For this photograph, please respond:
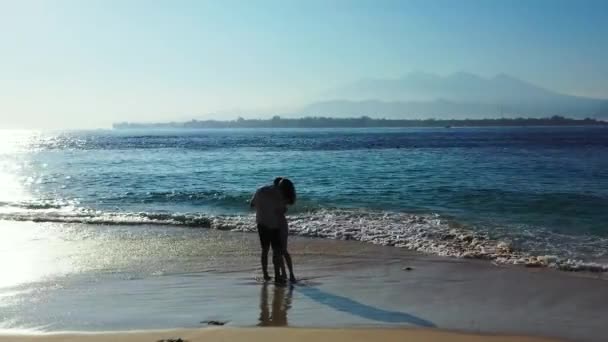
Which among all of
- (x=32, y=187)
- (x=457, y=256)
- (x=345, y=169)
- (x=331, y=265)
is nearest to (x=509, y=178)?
(x=345, y=169)

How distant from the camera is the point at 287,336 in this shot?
19.2ft

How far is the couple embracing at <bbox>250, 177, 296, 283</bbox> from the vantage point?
28.1ft

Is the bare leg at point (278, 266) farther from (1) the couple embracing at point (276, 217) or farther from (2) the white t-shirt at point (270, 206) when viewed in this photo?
(2) the white t-shirt at point (270, 206)

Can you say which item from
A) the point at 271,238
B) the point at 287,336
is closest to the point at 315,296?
the point at 271,238

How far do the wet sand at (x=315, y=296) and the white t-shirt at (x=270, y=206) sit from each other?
0.91 meters

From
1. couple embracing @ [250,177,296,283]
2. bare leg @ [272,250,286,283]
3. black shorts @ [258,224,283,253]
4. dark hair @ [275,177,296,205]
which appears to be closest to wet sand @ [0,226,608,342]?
bare leg @ [272,250,286,283]

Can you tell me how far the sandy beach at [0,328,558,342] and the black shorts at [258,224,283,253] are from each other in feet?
8.88

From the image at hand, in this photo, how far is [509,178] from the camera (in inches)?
941

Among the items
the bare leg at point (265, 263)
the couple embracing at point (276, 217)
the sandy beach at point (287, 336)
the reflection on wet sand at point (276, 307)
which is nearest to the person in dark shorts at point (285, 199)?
the couple embracing at point (276, 217)

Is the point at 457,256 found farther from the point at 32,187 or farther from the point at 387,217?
the point at 32,187

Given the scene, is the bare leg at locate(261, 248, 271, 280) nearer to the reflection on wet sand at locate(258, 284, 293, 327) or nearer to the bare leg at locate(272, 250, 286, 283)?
the bare leg at locate(272, 250, 286, 283)

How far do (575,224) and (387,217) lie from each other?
4.47 meters

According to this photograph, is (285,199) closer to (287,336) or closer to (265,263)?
(265,263)

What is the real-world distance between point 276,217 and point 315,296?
57.5 inches
